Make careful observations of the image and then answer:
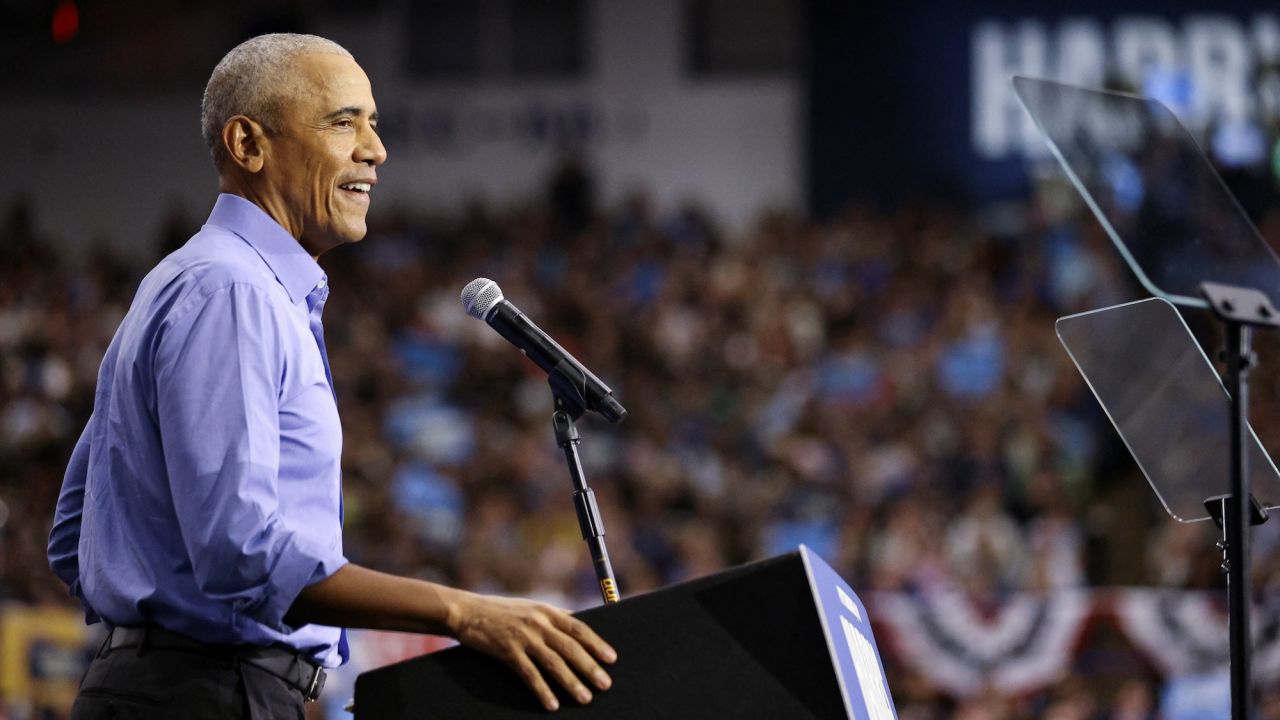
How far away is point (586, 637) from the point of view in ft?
5.51

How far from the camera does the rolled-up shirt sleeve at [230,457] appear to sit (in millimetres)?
1701

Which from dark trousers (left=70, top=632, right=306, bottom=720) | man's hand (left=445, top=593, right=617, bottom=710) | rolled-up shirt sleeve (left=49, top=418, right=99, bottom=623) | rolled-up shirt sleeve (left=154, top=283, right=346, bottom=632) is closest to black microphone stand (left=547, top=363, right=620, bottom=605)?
man's hand (left=445, top=593, right=617, bottom=710)

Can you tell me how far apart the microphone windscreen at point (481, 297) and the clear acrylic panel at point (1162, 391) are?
813 mm

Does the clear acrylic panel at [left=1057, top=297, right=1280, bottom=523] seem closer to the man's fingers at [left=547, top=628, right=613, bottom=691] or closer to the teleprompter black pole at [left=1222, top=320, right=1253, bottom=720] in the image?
the teleprompter black pole at [left=1222, top=320, right=1253, bottom=720]

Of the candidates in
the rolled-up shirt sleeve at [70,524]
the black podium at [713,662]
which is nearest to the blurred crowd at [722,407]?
the rolled-up shirt sleeve at [70,524]

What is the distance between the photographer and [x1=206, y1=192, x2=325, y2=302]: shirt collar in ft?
6.54

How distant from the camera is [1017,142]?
11445mm

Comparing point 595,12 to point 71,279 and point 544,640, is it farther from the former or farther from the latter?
point 544,640

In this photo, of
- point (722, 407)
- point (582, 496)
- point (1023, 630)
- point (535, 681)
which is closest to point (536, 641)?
point (535, 681)

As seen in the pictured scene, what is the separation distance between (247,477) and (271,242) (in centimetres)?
41

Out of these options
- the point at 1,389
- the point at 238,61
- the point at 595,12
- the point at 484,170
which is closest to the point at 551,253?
the point at 484,170

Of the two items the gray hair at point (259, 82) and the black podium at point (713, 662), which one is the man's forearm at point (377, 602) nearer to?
the black podium at point (713, 662)

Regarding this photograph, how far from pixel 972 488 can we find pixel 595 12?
263 inches

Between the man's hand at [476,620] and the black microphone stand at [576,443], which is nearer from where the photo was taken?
the man's hand at [476,620]
